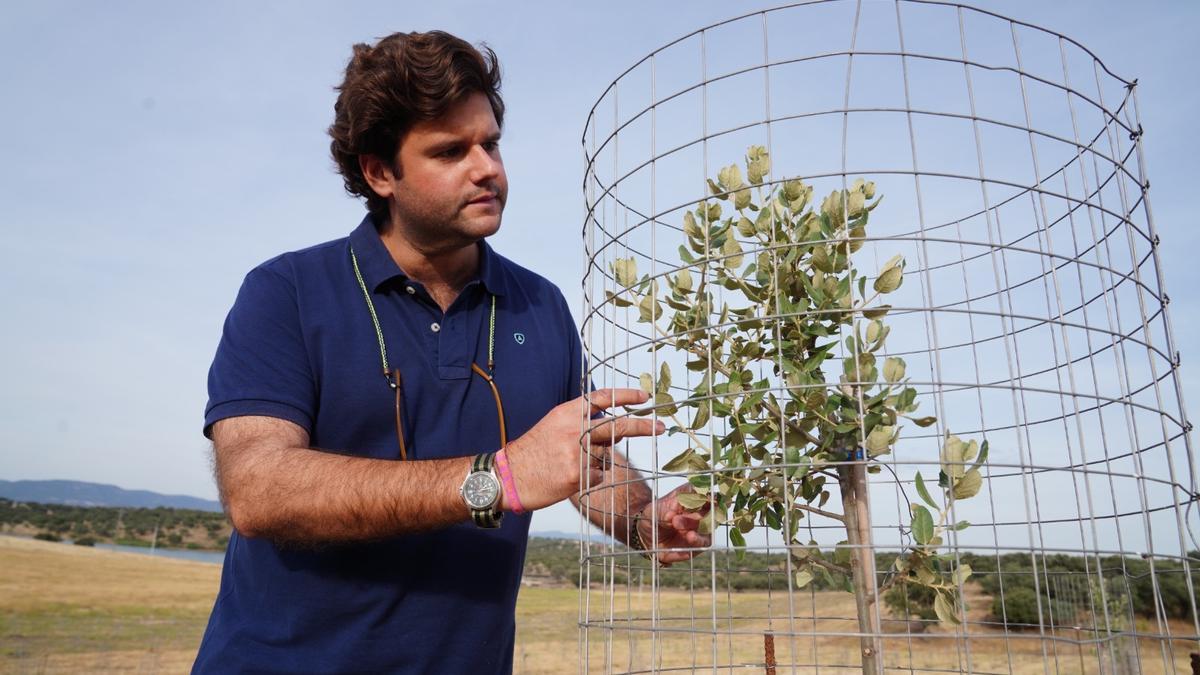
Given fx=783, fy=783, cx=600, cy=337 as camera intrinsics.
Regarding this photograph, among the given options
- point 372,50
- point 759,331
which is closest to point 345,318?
point 372,50

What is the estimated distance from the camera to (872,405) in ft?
4.74

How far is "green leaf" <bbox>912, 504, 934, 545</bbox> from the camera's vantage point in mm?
1357

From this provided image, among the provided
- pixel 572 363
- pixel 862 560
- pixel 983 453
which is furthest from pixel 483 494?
pixel 572 363

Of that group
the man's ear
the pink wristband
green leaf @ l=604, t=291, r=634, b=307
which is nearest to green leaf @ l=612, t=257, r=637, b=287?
green leaf @ l=604, t=291, r=634, b=307

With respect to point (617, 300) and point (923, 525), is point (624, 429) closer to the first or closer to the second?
point (617, 300)

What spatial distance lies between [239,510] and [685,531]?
1.11 m

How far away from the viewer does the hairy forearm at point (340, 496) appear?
1822 millimetres

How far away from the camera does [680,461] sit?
1.62m

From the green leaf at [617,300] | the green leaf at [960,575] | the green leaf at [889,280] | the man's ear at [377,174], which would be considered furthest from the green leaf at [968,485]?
the man's ear at [377,174]

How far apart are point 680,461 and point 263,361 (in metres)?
1.24

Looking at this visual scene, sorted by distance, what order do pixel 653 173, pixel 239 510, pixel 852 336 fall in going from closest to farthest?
pixel 852 336 → pixel 653 173 → pixel 239 510

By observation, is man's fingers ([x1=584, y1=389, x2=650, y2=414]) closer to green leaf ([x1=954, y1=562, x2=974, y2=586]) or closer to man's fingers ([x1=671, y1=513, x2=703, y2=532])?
man's fingers ([x1=671, y1=513, x2=703, y2=532])

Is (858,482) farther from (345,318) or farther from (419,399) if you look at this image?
(345,318)

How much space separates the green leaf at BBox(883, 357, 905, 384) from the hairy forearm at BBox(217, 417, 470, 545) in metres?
0.95
